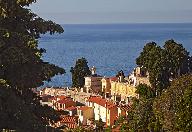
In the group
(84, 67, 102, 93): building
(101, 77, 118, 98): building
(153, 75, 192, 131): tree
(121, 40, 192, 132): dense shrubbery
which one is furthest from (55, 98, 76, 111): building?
(153, 75, 192, 131): tree

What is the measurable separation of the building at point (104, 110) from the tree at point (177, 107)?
2155 cm

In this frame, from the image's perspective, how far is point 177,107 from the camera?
22906mm

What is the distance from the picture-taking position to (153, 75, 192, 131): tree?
2102 cm

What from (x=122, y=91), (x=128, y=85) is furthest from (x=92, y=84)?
(x=128, y=85)

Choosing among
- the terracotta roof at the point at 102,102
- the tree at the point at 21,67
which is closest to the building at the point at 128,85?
the terracotta roof at the point at 102,102

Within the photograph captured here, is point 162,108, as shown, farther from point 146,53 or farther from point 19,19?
Answer: point 146,53

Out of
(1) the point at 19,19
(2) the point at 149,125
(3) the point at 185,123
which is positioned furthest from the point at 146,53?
(1) the point at 19,19

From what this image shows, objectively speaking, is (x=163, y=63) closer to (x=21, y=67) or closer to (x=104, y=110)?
(x=104, y=110)

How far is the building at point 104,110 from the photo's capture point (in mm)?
48438

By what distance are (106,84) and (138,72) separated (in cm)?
950

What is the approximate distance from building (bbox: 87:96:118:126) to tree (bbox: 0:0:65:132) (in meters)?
30.8

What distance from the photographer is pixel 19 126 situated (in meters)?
14.8

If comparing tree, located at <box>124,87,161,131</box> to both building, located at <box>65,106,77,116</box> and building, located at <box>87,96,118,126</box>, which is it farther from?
building, located at <box>65,106,77,116</box>

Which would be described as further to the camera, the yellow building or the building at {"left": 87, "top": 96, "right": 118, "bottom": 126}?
the yellow building
